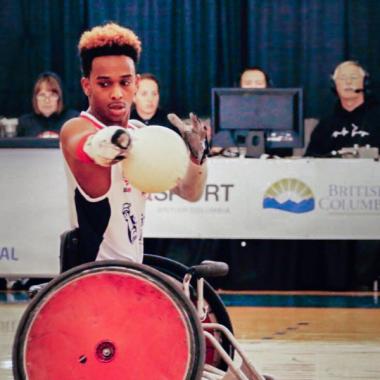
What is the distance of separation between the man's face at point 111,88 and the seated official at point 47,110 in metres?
5.35

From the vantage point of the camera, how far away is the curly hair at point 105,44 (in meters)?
4.66

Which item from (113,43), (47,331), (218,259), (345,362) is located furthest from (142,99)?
(47,331)

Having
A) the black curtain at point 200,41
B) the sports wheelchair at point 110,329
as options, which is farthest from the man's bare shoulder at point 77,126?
the black curtain at point 200,41

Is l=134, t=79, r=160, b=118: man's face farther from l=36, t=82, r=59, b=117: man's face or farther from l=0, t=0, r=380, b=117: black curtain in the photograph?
l=0, t=0, r=380, b=117: black curtain

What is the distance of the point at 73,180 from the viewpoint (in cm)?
452

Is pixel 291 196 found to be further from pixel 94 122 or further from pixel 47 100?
pixel 94 122

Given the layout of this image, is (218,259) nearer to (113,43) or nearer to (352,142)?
(352,142)

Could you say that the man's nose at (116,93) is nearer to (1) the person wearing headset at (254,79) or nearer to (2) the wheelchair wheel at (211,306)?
(2) the wheelchair wheel at (211,306)

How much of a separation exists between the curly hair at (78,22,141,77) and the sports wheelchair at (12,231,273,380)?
0.91 meters

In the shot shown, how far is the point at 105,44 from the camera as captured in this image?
466cm

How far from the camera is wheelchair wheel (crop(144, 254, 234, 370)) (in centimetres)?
491

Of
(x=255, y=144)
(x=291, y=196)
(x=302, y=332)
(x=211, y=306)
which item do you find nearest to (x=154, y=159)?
(x=211, y=306)

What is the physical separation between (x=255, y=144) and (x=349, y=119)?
935mm

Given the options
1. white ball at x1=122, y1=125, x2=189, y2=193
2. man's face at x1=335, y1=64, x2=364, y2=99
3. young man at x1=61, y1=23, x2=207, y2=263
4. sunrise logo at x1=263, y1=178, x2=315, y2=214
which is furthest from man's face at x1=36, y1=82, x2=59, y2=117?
white ball at x1=122, y1=125, x2=189, y2=193
